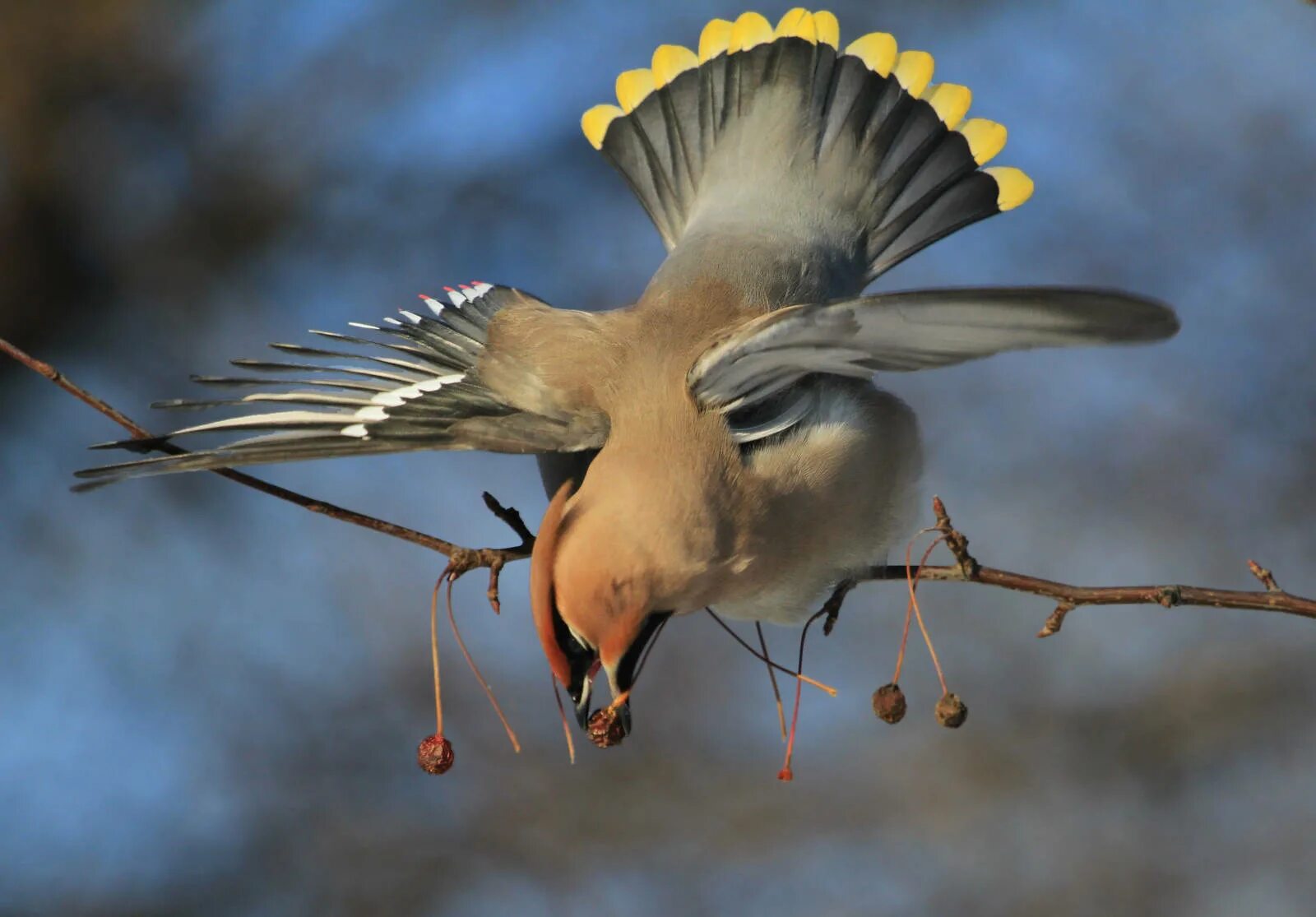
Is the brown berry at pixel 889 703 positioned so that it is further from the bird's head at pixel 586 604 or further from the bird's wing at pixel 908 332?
the bird's wing at pixel 908 332

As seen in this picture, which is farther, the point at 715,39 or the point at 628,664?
the point at 715,39

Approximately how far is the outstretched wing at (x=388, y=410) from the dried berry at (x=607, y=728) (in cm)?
51

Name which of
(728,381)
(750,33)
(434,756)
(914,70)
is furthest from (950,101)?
(434,756)

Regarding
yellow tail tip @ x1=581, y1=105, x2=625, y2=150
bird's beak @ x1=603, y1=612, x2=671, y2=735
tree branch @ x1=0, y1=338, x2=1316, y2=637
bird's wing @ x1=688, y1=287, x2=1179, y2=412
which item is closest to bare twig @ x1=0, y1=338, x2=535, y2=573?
tree branch @ x1=0, y1=338, x2=1316, y2=637

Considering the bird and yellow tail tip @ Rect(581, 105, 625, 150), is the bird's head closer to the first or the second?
the bird

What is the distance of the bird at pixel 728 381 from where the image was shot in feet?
8.32

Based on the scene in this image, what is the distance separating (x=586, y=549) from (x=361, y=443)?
475mm

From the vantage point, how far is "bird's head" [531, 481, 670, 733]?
266 cm

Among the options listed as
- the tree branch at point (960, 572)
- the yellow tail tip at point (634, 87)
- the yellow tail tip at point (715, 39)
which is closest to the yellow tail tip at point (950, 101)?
the yellow tail tip at point (715, 39)

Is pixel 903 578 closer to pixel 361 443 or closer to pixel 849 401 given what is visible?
pixel 849 401

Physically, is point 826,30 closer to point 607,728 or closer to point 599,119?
point 599,119

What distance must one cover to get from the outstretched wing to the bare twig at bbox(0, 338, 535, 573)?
0.18ft

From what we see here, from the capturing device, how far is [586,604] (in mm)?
2674

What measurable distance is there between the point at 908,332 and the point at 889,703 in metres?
0.86
